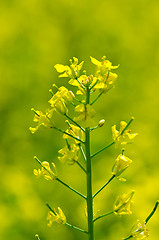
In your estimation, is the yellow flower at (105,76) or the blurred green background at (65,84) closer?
the yellow flower at (105,76)

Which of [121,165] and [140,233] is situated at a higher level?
[121,165]

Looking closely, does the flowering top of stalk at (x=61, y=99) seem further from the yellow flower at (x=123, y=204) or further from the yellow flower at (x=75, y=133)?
the yellow flower at (x=123, y=204)

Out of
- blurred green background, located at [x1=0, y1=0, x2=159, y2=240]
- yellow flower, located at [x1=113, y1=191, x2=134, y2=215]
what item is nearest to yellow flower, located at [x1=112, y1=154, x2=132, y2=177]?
yellow flower, located at [x1=113, y1=191, x2=134, y2=215]

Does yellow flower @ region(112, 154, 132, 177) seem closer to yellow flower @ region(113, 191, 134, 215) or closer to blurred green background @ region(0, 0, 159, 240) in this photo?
yellow flower @ region(113, 191, 134, 215)

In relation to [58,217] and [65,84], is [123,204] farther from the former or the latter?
[65,84]

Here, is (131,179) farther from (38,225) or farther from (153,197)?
(38,225)

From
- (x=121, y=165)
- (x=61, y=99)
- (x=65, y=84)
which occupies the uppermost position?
(x=65, y=84)

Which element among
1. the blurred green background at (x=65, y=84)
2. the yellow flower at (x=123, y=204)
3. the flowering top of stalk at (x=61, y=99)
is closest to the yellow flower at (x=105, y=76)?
the flowering top of stalk at (x=61, y=99)

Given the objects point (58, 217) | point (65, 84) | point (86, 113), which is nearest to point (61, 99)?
point (86, 113)
